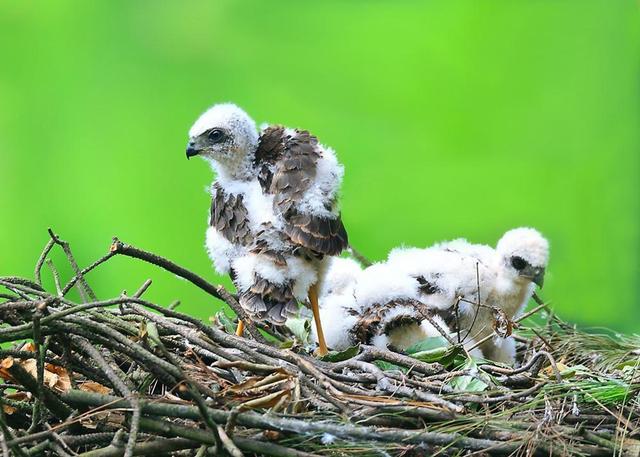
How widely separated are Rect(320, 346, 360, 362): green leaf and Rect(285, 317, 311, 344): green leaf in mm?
444

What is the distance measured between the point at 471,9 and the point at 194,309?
133cm

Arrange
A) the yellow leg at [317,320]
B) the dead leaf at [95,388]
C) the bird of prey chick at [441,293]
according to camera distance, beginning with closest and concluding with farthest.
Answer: the dead leaf at [95,388] < the yellow leg at [317,320] < the bird of prey chick at [441,293]

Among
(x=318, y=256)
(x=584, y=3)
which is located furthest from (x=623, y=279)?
(x=318, y=256)

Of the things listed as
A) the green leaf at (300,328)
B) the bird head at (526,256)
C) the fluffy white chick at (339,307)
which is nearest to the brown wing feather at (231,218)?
the fluffy white chick at (339,307)

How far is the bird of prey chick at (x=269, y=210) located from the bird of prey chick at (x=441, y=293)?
0.20m

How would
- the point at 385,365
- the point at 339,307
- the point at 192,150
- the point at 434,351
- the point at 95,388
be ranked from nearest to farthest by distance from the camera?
the point at 95,388, the point at 385,365, the point at 434,351, the point at 192,150, the point at 339,307

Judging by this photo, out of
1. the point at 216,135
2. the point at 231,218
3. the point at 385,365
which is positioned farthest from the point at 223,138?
the point at 385,365

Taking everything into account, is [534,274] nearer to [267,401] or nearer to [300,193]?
[300,193]

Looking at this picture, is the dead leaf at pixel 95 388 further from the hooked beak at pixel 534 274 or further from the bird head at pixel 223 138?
the hooked beak at pixel 534 274

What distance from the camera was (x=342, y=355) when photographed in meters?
1.77

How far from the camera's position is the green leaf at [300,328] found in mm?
2258

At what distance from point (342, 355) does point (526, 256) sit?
740 mm

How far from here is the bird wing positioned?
6.14 feet

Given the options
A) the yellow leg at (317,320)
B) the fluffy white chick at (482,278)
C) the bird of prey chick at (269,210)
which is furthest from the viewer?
the fluffy white chick at (482,278)
